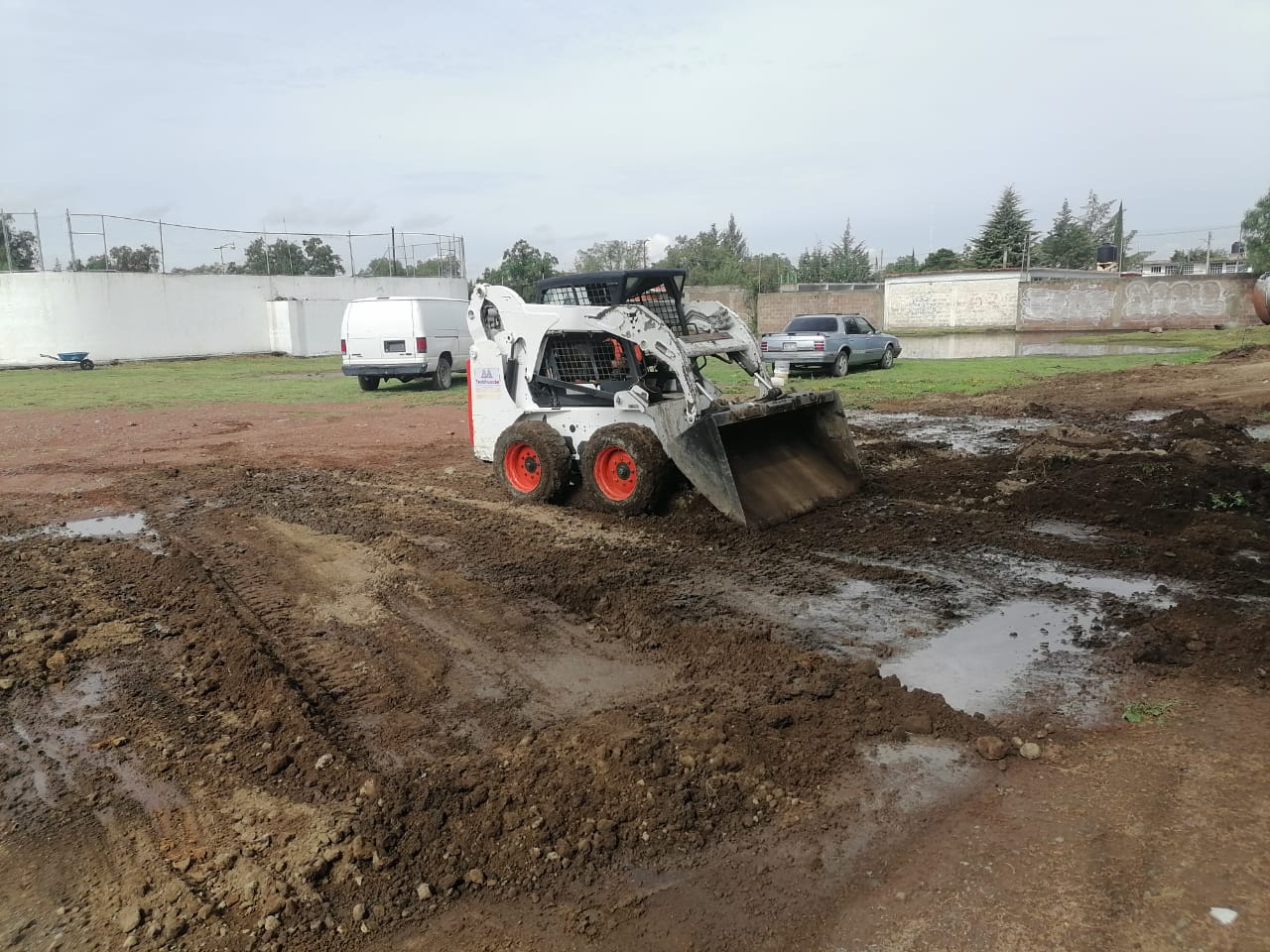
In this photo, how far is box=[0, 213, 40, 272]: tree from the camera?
2987 centimetres

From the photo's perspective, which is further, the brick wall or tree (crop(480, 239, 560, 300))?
tree (crop(480, 239, 560, 300))

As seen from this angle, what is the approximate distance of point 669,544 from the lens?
7.34 meters

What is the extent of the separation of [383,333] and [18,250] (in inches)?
750

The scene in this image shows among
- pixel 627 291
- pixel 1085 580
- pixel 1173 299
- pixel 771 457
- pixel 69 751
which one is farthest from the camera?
pixel 1173 299

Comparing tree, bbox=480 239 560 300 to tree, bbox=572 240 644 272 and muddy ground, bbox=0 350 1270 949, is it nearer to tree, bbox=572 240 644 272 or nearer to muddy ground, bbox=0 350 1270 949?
tree, bbox=572 240 644 272

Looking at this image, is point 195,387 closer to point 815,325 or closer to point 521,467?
point 815,325

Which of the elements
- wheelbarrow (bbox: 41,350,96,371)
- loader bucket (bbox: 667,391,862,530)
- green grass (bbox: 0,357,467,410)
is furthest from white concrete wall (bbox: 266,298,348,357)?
loader bucket (bbox: 667,391,862,530)

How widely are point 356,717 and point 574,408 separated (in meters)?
4.63

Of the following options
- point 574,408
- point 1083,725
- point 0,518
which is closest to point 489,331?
point 574,408

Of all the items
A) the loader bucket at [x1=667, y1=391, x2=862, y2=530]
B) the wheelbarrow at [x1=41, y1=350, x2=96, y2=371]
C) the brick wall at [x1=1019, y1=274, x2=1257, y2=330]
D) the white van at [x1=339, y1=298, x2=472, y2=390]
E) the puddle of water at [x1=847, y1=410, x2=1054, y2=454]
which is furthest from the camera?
the brick wall at [x1=1019, y1=274, x2=1257, y2=330]

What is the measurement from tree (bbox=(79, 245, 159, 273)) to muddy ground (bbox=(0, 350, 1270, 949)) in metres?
26.2

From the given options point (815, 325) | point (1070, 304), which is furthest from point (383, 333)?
point (1070, 304)

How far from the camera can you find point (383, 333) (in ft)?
62.8

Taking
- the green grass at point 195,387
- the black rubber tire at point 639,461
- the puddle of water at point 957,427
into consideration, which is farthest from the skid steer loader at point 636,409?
the green grass at point 195,387
